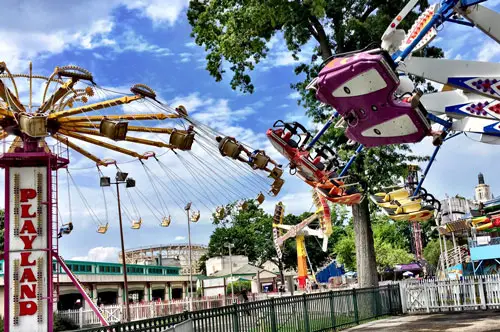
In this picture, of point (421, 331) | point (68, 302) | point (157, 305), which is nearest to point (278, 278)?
point (68, 302)

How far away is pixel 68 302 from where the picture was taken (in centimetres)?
5188

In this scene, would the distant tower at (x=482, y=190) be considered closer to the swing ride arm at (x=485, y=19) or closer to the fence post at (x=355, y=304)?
the fence post at (x=355, y=304)

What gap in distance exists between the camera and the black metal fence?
10507 mm

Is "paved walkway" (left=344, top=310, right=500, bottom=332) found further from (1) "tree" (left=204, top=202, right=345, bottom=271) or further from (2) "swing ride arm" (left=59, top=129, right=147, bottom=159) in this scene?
(1) "tree" (left=204, top=202, right=345, bottom=271)

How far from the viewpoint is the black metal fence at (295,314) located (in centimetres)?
1051

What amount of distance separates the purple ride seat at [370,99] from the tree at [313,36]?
363 inches

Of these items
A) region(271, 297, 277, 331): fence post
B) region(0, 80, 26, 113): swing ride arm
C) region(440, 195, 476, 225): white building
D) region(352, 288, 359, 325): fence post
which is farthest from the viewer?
region(440, 195, 476, 225): white building

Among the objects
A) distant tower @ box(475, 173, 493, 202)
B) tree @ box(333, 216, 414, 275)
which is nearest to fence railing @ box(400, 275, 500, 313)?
tree @ box(333, 216, 414, 275)

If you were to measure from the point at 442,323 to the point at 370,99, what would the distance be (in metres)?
10.7

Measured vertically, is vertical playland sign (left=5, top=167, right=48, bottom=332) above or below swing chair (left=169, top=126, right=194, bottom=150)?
below

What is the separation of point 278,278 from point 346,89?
64.8 metres

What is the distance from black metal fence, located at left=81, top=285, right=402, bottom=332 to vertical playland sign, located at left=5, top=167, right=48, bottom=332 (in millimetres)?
6558

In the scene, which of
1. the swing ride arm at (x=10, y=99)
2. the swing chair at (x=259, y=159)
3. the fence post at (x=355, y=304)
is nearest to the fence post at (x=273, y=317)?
the swing chair at (x=259, y=159)

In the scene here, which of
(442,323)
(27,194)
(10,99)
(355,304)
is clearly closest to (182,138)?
(27,194)
